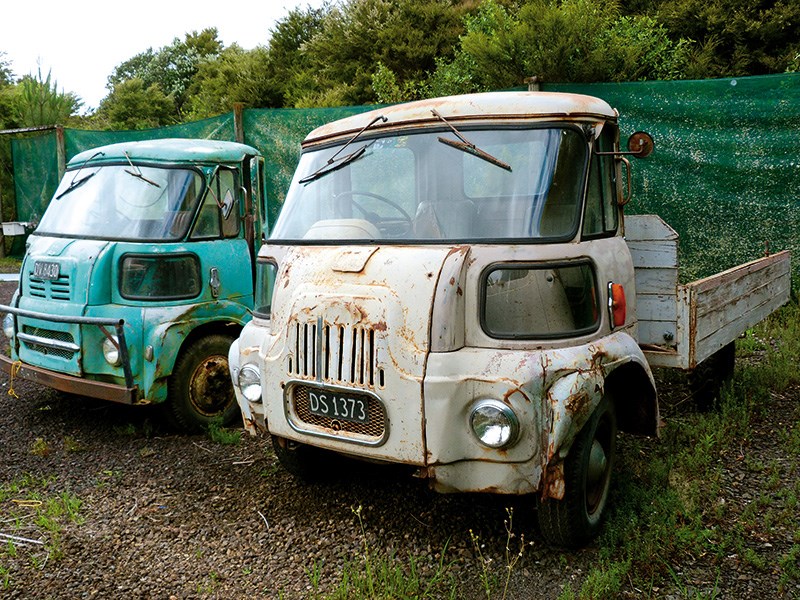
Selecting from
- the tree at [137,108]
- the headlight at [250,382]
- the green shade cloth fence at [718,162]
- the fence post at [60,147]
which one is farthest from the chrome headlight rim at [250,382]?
the tree at [137,108]

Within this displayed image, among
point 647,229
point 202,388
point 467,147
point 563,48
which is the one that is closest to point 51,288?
point 202,388

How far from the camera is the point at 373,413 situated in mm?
3156

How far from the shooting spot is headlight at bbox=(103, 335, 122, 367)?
15.2 ft

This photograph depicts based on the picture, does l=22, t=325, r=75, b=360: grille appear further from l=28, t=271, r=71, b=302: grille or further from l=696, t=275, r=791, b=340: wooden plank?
l=696, t=275, r=791, b=340: wooden plank

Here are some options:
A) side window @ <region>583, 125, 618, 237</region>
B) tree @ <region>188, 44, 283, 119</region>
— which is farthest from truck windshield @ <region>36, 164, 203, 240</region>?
tree @ <region>188, 44, 283, 119</region>

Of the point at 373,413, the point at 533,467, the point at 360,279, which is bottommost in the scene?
the point at 533,467

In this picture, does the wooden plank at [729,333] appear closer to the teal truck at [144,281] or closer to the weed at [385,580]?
the weed at [385,580]

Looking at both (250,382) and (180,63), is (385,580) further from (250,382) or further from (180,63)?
(180,63)

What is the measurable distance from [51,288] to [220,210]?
48.1 inches

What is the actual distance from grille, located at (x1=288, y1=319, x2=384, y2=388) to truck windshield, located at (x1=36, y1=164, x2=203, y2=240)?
6.92ft

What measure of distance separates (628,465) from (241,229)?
3.10m

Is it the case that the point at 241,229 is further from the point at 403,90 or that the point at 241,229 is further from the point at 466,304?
the point at 403,90

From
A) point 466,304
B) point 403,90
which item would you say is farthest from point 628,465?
point 403,90

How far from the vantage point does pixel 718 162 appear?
6488 millimetres
